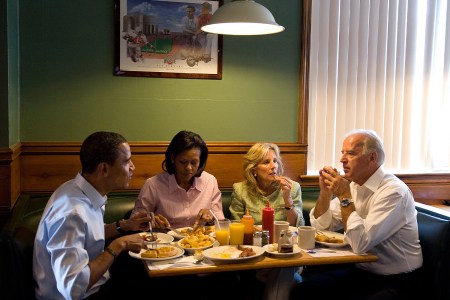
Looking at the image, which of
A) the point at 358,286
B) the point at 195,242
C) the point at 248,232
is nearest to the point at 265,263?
the point at 248,232

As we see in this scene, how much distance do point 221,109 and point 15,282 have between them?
6.60 feet

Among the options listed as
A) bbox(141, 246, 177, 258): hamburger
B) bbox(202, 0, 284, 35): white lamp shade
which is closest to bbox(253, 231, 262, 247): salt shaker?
bbox(141, 246, 177, 258): hamburger

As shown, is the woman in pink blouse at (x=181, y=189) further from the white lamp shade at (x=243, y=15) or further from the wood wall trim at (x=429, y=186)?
the wood wall trim at (x=429, y=186)

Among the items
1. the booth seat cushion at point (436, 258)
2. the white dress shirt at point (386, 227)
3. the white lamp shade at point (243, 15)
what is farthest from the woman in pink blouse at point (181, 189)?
the booth seat cushion at point (436, 258)

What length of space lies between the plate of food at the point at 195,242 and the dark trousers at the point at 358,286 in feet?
1.95

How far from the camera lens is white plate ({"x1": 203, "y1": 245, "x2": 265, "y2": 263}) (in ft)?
7.17

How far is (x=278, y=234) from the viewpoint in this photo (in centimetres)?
253

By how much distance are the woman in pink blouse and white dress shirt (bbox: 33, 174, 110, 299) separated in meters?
0.83

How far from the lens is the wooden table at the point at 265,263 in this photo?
2119 mm

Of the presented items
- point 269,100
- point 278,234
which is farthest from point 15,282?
point 269,100

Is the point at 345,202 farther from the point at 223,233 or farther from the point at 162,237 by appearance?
the point at 162,237

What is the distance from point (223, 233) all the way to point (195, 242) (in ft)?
0.48

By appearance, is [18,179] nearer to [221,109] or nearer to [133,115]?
[133,115]

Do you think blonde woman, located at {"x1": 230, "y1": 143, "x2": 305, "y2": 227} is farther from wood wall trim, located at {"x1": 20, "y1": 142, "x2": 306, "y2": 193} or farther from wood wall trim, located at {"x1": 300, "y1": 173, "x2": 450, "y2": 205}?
wood wall trim, located at {"x1": 300, "y1": 173, "x2": 450, "y2": 205}
